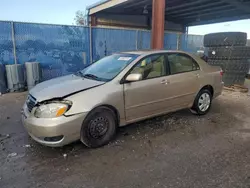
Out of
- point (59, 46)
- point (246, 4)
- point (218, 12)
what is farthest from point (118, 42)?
point (218, 12)

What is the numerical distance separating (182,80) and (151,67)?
81 centimetres

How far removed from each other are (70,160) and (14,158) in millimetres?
865

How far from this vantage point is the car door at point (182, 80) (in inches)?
171

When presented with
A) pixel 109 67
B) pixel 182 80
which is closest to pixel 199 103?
pixel 182 80

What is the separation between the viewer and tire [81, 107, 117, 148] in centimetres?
330

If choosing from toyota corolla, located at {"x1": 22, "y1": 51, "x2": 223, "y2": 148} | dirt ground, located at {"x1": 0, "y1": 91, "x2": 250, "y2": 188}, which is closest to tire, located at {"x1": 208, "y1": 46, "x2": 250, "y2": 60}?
toyota corolla, located at {"x1": 22, "y1": 51, "x2": 223, "y2": 148}

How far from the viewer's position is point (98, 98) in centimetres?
332

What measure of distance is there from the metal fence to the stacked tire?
3603 millimetres

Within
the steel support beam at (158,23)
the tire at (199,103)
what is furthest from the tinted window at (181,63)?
the steel support beam at (158,23)

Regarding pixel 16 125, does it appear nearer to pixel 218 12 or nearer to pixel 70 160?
pixel 70 160

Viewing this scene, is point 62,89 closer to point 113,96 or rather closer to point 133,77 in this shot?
point 113,96

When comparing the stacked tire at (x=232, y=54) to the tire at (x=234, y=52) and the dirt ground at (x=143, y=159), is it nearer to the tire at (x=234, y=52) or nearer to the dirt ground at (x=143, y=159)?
the tire at (x=234, y=52)

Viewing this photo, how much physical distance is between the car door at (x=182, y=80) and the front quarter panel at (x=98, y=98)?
1.22 metres

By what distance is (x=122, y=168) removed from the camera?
9.59ft
